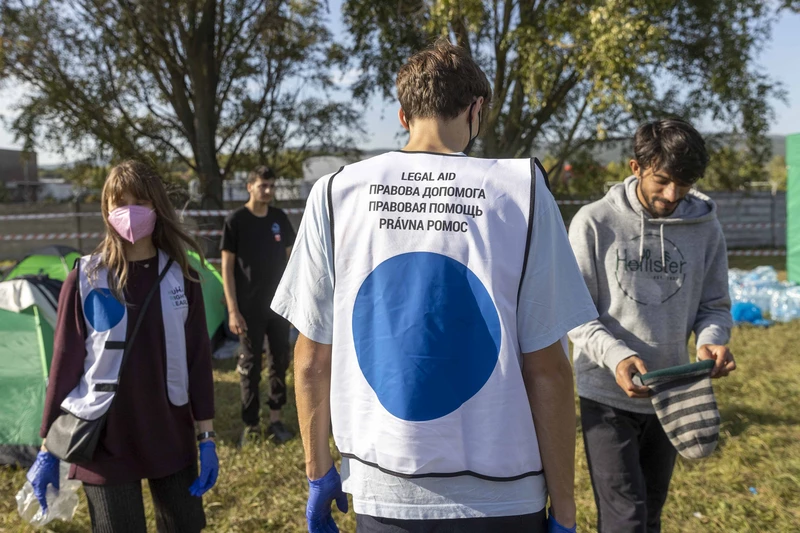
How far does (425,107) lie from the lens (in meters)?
1.41

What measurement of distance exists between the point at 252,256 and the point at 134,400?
2594mm

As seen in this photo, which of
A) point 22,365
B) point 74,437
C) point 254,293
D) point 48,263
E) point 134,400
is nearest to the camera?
point 74,437

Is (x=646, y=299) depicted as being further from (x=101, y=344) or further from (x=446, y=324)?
(x=101, y=344)

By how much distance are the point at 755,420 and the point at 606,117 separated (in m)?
8.69

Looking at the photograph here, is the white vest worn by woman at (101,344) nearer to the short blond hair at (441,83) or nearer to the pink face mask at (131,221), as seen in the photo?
the pink face mask at (131,221)

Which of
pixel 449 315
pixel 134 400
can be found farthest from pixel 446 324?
pixel 134 400

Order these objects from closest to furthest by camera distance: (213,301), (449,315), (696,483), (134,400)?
(449,315) < (134,400) < (696,483) < (213,301)

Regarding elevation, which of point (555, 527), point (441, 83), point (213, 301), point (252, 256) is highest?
point (441, 83)

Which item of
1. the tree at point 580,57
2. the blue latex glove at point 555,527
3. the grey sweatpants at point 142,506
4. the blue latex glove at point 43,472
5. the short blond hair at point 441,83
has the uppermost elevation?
the tree at point 580,57

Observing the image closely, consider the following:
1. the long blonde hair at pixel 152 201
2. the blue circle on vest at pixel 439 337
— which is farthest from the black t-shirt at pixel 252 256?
the blue circle on vest at pixel 439 337

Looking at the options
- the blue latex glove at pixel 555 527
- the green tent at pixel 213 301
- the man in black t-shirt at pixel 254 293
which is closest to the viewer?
the blue latex glove at pixel 555 527

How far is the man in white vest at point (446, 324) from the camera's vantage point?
1304 mm

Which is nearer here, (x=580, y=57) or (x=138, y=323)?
(x=138, y=323)

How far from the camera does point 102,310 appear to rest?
221cm
